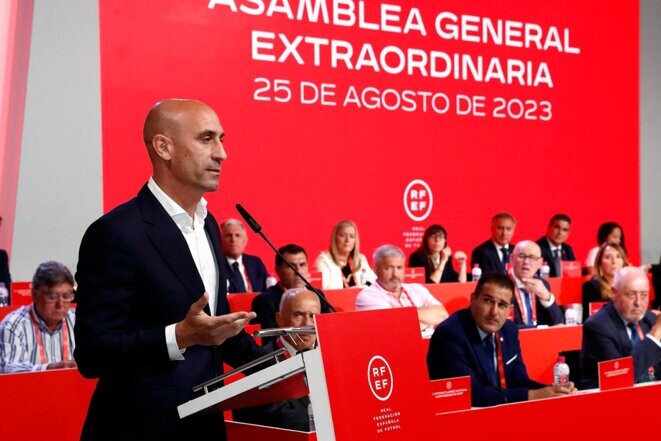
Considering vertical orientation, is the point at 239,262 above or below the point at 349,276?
above

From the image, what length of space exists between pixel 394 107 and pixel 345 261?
6.74ft

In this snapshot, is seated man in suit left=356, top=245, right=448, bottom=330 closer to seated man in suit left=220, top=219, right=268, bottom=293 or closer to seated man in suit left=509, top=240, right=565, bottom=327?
seated man in suit left=509, top=240, right=565, bottom=327

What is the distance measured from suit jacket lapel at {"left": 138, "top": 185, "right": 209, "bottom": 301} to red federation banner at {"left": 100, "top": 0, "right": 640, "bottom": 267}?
5.29 m

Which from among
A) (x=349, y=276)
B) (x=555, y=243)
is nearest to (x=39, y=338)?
(x=349, y=276)

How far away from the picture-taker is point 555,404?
8.70 ft

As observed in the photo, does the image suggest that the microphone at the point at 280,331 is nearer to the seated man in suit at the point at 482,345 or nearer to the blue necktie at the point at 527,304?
the seated man in suit at the point at 482,345

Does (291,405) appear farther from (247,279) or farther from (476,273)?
(476,273)

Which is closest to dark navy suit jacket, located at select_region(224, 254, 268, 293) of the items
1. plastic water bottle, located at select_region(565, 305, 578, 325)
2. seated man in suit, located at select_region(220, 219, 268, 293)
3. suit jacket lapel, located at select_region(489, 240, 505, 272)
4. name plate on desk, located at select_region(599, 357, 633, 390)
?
seated man in suit, located at select_region(220, 219, 268, 293)

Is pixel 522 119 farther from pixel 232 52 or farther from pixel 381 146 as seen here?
pixel 232 52

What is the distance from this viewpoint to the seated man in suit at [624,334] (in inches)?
161

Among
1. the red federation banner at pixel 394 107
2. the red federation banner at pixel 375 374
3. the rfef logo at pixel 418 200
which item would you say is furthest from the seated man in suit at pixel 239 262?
the red federation banner at pixel 375 374

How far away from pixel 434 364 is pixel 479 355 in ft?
0.66

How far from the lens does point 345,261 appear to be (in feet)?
23.0

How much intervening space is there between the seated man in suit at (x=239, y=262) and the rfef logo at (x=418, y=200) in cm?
218
